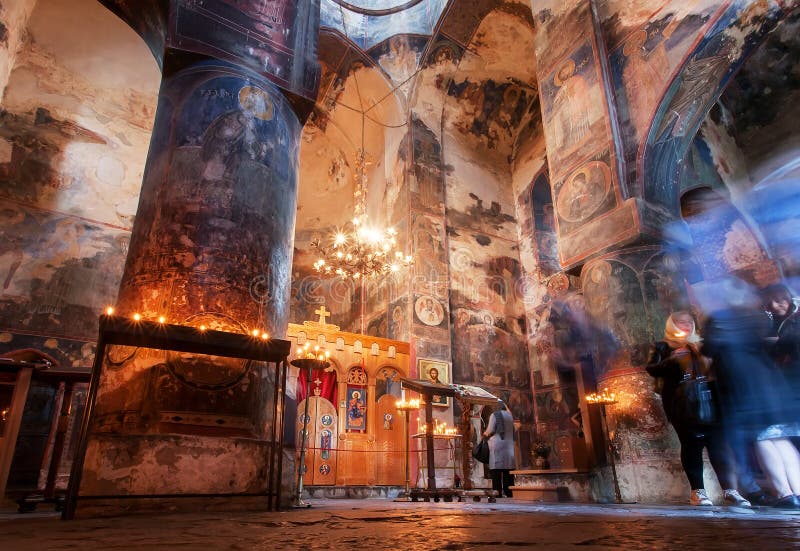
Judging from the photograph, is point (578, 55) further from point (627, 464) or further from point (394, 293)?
point (627, 464)

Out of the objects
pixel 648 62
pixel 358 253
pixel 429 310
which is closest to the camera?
pixel 648 62

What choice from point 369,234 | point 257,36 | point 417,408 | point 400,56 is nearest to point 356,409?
point 417,408

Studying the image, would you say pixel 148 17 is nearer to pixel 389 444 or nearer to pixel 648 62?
pixel 648 62

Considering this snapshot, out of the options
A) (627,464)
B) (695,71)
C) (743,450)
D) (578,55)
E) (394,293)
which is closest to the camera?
(743,450)

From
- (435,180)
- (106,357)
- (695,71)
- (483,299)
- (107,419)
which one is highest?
(435,180)

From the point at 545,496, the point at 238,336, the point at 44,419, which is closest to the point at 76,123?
the point at 44,419

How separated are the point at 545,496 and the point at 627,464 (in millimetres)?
1379

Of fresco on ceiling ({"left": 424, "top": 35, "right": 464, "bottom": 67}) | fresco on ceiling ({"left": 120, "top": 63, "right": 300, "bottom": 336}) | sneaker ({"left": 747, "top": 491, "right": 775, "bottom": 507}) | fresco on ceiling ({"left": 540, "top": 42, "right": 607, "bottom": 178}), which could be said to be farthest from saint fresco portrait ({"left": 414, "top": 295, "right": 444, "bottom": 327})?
sneaker ({"left": 747, "top": 491, "right": 775, "bottom": 507})

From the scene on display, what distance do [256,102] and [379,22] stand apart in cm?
1110

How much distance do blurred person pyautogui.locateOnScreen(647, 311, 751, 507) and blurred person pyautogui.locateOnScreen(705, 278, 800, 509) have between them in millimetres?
138

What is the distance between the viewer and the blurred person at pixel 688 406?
12.8ft

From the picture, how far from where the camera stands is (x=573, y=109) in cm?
1038

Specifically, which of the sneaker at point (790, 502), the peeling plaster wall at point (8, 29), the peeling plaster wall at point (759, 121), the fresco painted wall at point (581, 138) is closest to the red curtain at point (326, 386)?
the fresco painted wall at point (581, 138)

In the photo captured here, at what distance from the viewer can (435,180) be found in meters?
14.7
